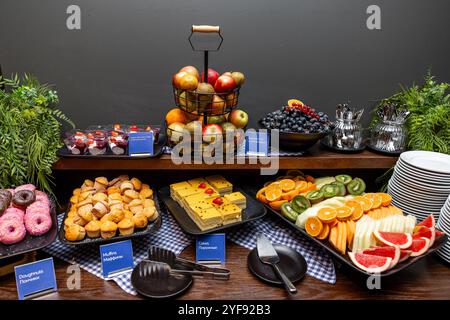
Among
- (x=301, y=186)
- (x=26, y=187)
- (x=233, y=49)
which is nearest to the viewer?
(x=26, y=187)

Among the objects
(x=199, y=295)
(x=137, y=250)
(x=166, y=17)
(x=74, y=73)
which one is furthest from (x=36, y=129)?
(x=199, y=295)

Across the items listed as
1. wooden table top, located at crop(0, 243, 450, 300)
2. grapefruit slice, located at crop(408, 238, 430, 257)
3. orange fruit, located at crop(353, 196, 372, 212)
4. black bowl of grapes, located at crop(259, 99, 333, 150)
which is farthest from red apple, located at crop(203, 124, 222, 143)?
grapefruit slice, located at crop(408, 238, 430, 257)

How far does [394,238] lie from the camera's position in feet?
4.75

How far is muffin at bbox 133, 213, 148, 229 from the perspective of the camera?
5.03 ft

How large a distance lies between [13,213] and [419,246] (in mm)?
1701

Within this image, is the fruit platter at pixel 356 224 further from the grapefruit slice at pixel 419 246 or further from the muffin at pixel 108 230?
the muffin at pixel 108 230

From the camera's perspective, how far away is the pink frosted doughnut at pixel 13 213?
1450mm

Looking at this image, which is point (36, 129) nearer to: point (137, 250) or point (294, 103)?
point (137, 250)

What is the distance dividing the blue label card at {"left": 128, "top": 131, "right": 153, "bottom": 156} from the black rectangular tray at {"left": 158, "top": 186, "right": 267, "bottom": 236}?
0.92 ft

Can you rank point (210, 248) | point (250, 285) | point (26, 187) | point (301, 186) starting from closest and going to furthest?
point (250, 285) → point (210, 248) → point (26, 187) → point (301, 186)

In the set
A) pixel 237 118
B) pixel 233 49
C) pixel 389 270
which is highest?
pixel 233 49

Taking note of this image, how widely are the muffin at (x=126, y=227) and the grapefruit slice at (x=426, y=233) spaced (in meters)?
1.21

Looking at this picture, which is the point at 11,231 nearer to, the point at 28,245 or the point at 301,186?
the point at 28,245

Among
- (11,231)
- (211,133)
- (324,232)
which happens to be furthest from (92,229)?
(324,232)
